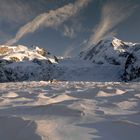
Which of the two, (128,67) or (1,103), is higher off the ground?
(128,67)

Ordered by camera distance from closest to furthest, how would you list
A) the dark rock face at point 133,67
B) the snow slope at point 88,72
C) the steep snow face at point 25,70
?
the dark rock face at point 133,67
the steep snow face at point 25,70
the snow slope at point 88,72

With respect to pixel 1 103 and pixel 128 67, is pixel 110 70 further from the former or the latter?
pixel 1 103

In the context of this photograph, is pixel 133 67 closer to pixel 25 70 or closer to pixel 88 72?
pixel 88 72

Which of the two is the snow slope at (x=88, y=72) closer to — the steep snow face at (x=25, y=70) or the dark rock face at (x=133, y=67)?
the steep snow face at (x=25, y=70)

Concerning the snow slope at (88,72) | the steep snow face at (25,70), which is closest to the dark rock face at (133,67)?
the snow slope at (88,72)

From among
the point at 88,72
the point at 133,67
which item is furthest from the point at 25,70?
the point at 133,67

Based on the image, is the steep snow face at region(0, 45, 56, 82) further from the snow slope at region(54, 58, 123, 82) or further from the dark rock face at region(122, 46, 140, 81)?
the dark rock face at region(122, 46, 140, 81)

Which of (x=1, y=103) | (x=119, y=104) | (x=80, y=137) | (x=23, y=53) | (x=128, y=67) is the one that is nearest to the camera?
(x=80, y=137)

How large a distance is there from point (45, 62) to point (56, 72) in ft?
35.7

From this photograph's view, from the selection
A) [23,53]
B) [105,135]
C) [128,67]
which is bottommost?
[105,135]

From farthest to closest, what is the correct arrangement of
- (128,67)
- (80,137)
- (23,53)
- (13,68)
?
1. (23,53)
2. (13,68)
3. (128,67)
4. (80,137)

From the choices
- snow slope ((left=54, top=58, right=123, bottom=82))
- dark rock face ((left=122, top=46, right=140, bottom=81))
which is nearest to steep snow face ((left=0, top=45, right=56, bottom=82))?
snow slope ((left=54, top=58, right=123, bottom=82))

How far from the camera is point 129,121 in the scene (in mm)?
5465

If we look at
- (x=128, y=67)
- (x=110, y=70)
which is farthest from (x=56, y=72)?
(x=128, y=67)
